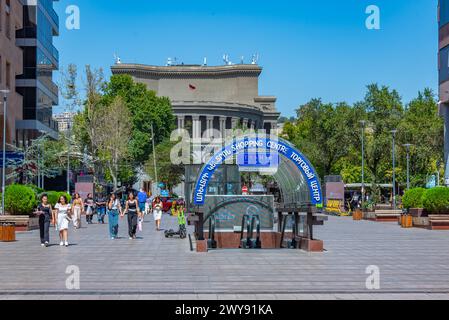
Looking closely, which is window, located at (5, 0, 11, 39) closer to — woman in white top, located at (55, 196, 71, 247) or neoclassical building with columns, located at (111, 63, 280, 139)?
woman in white top, located at (55, 196, 71, 247)

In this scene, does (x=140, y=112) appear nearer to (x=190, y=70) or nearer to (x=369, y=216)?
(x=190, y=70)

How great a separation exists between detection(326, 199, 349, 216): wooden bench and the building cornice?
81.3 metres

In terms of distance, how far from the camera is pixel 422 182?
6981cm

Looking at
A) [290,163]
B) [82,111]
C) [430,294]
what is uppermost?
[82,111]

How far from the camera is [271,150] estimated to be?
933 inches

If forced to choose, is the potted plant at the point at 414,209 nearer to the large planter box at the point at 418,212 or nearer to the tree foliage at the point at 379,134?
the large planter box at the point at 418,212

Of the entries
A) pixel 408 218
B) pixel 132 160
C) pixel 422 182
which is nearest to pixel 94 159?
pixel 132 160

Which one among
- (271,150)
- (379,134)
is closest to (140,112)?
(379,134)

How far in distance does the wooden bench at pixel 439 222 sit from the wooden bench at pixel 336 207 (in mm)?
24654

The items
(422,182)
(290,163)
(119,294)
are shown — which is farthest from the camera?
(422,182)
